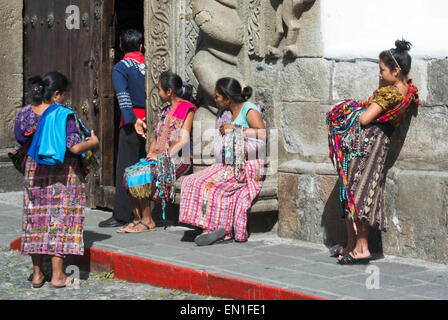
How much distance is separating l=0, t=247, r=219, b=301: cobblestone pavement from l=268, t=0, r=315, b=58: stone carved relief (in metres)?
2.33

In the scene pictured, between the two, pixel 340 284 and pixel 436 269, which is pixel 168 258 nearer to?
pixel 340 284

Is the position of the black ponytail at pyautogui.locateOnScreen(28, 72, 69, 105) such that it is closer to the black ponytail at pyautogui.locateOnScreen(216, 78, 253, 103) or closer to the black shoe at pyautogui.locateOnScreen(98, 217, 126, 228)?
the black ponytail at pyautogui.locateOnScreen(216, 78, 253, 103)

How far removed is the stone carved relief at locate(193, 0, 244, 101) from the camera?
729cm

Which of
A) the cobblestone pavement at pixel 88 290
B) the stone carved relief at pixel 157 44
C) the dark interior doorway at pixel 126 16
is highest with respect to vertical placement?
the dark interior doorway at pixel 126 16

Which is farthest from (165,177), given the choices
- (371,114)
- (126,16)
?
(126,16)

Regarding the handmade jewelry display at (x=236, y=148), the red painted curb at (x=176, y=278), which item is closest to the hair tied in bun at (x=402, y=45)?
the handmade jewelry display at (x=236, y=148)

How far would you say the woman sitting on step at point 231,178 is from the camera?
6.86 meters

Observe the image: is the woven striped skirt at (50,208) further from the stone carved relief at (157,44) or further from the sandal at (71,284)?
the stone carved relief at (157,44)

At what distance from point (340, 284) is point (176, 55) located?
3.29 m

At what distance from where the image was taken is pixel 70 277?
19.9 feet

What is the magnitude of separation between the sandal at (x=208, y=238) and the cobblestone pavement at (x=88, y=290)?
0.78m

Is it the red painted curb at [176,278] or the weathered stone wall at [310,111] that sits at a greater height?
the weathered stone wall at [310,111]
